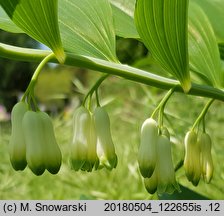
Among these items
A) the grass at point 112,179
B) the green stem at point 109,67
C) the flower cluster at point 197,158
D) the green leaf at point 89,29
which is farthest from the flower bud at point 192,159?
the grass at point 112,179

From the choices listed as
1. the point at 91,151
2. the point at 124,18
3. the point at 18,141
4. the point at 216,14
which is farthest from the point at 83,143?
the point at 216,14

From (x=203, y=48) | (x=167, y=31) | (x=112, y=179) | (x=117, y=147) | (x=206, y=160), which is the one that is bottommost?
(x=117, y=147)

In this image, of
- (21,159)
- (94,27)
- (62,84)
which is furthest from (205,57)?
(62,84)

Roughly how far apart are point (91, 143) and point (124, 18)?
14.3 inches

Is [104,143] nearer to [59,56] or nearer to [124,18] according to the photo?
[59,56]

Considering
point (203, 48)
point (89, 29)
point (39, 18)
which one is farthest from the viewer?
point (203, 48)

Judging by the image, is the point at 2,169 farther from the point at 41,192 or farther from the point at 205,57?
the point at 205,57

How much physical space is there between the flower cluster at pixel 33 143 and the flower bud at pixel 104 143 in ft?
0.35

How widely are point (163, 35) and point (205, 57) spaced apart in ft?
0.87

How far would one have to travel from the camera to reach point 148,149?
3.01 ft

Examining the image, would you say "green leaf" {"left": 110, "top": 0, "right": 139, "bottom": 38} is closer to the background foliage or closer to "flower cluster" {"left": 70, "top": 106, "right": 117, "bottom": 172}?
the background foliage

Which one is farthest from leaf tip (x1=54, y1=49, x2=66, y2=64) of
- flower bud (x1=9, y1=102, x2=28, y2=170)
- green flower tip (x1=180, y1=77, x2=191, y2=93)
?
green flower tip (x1=180, y1=77, x2=191, y2=93)

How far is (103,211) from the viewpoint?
113cm

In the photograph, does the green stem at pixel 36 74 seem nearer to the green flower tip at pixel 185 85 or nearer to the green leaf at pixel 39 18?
the green leaf at pixel 39 18
